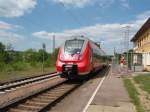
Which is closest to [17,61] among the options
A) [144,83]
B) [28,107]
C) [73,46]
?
[73,46]

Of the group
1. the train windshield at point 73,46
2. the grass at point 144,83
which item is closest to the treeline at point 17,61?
the train windshield at point 73,46

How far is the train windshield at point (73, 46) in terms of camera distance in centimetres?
2170

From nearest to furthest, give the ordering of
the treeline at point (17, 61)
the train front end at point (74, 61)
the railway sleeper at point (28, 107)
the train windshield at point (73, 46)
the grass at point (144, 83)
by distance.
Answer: the railway sleeper at point (28, 107)
the grass at point (144, 83)
the train front end at point (74, 61)
the train windshield at point (73, 46)
the treeline at point (17, 61)

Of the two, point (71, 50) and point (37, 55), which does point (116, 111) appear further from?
point (37, 55)

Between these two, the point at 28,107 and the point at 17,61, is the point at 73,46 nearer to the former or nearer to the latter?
the point at 28,107

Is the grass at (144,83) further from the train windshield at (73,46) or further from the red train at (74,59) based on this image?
the train windshield at (73,46)

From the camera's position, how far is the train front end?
20.9m

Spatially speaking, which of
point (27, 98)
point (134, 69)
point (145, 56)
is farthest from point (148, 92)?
point (145, 56)

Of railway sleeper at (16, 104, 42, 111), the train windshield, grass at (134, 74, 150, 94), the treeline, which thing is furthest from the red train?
the treeline

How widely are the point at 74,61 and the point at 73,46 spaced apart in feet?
4.75

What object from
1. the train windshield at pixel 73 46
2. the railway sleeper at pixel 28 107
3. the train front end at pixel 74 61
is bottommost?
the railway sleeper at pixel 28 107

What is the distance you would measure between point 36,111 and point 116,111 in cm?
261

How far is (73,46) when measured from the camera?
22078 mm

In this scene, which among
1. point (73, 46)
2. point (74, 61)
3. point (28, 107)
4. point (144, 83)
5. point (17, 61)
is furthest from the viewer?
point (17, 61)
